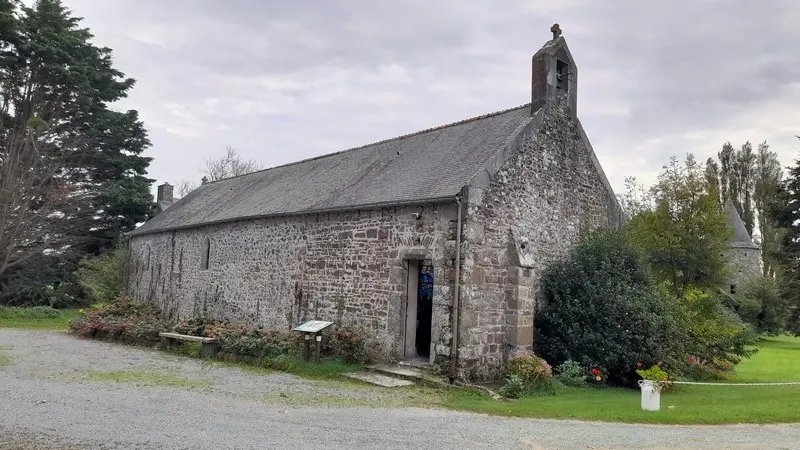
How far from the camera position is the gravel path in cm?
686

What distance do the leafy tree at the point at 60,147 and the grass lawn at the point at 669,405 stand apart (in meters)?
24.5

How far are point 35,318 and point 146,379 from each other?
1823 cm

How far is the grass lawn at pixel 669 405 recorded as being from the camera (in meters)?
9.05

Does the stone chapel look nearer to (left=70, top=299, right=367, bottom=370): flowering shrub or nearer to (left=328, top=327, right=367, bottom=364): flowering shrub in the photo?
(left=328, top=327, right=367, bottom=364): flowering shrub

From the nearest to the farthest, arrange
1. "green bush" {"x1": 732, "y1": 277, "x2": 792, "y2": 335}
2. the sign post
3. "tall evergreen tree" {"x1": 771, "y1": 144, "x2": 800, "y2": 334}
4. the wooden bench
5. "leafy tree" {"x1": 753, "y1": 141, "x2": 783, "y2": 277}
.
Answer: the sign post, the wooden bench, "tall evergreen tree" {"x1": 771, "y1": 144, "x2": 800, "y2": 334}, "green bush" {"x1": 732, "y1": 277, "x2": 792, "y2": 335}, "leafy tree" {"x1": 753, "y1": 141, "x2": 783, "y2": 277}

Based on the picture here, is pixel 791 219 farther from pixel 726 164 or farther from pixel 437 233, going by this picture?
pixel 726 164

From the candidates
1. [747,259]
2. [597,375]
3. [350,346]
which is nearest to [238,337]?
[350,346]

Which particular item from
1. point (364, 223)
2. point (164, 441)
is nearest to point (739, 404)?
point (364, 223)

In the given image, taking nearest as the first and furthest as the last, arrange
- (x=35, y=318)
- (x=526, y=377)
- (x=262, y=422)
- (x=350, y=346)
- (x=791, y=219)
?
1. (x=262, y=422)
2. (x=526, y=377)
3. (x=350, y=346)
4. (x=791, y=219)
5. (x=35, y=318)

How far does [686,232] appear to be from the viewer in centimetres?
1698

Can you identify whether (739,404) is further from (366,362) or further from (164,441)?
(164,441)

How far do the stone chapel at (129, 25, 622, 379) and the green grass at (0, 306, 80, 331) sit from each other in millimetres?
9257

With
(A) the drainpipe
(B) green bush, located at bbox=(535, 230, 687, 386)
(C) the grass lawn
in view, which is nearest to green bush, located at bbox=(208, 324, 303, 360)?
(A) the drainpipe

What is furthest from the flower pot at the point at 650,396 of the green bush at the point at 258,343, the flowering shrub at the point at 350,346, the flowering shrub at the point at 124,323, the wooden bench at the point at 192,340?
the flowering shrub at the point at 124,323
